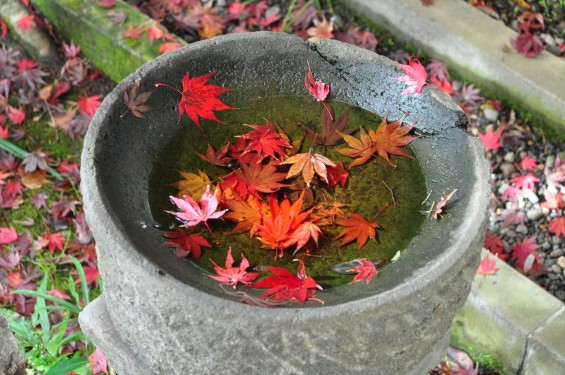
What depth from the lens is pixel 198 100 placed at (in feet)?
8.63

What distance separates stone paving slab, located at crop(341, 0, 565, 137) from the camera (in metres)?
3.82

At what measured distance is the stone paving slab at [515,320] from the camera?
301 cm

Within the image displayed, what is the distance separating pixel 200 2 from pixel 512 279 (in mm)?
2519

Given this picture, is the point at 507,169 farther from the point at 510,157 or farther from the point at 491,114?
the point at 491,114

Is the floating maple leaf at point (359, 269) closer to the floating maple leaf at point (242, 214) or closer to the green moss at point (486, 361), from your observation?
the floating maple leaf at point (242, 214)

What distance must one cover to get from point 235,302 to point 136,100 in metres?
0.86

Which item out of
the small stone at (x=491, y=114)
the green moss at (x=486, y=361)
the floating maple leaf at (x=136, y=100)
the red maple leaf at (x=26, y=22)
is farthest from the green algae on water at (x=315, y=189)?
the red maple leaf at (x=26, y=22)

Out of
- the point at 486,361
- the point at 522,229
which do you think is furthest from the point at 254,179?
the point at 522,229

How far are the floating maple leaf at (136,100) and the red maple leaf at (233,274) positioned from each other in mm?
603

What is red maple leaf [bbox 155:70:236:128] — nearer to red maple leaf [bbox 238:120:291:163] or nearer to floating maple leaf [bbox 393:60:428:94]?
red maple leaf [bbox 238:120:291:163]

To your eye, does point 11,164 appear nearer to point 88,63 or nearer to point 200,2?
point 88,63

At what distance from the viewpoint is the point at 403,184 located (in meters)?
2.51

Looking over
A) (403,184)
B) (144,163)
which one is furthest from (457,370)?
(144,163)

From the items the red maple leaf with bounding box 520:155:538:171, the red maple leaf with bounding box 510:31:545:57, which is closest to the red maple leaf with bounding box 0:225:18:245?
the red maple leaf with bounding box 520:155:538:171
